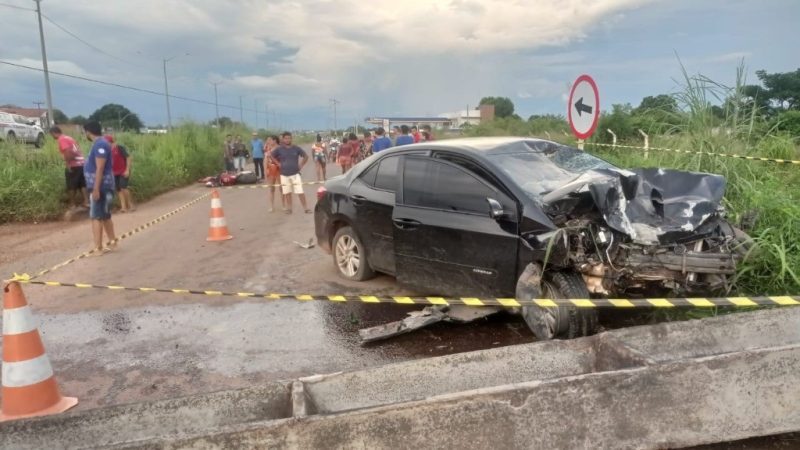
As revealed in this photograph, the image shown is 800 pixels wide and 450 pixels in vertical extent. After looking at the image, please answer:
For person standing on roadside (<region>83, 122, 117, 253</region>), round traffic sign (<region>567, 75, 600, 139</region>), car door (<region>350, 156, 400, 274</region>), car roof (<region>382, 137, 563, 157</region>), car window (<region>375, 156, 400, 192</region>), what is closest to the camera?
car roof (<region>382, 137, 563, 157</region>)

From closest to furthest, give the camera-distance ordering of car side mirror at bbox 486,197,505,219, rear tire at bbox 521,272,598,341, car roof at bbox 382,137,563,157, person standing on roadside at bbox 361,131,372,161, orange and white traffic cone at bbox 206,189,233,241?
rear tire at bbox 521,272,598,341
car side mirror at bbox 486,197,505,219
car roof at bbox 382,137,563,157
orange and white traffic cone at bbox 206,189,233,241
person standing on roadside at bbox 361,131,372,161

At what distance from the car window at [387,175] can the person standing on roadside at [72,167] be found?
338 inches

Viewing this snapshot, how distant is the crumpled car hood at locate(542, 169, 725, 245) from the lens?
412cm

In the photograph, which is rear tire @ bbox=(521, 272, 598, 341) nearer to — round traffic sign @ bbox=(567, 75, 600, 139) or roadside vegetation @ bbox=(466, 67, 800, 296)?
roadside vegetation @ bbox=(466, 67, 800, 296)

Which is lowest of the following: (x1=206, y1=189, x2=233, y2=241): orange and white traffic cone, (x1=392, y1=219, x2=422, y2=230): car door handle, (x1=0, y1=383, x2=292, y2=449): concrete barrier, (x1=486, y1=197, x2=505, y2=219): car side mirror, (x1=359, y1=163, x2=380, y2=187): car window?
(x1=0, y1=383, x2=292, y2=449): concrete barrier

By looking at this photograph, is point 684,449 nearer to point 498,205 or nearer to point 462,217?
point 498,205

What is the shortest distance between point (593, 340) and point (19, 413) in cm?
376

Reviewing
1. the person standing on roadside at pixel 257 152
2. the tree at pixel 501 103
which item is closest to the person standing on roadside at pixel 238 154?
the person standing on roadside at pixel 257 152

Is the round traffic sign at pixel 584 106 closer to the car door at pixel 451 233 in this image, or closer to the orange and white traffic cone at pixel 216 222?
the car door at pixel 451 233

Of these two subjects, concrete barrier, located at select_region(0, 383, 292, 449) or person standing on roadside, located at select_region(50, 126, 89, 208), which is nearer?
concrete barrier, located at select_region(0, 383, 292, 449)

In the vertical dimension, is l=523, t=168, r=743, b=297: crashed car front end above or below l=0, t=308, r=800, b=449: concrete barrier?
above

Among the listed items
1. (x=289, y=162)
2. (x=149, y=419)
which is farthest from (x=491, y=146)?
(x=289, y=162)

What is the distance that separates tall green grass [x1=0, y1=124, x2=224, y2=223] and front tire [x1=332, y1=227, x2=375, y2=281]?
9.01 metres

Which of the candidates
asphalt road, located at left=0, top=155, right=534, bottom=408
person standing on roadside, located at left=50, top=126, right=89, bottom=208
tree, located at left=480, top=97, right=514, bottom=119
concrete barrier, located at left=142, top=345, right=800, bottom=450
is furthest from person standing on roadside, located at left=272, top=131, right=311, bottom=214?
tree, located at left=480, top=97, right=514, bottom=119
